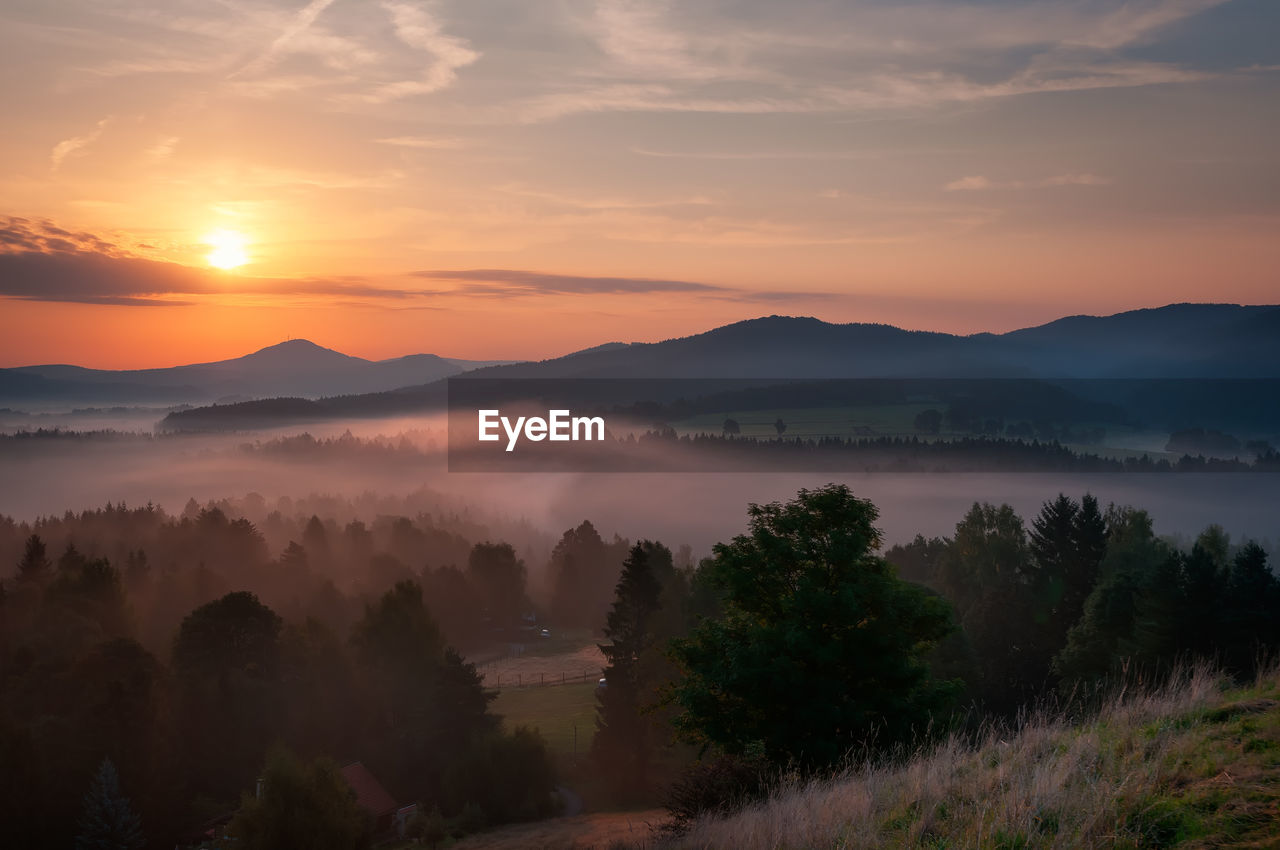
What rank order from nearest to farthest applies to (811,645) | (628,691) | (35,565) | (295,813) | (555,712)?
(811,645) → (295,813) → (628,691) → (555,712) → (35,565)

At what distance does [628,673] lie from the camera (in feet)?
184

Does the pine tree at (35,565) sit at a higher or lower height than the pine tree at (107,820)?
higher

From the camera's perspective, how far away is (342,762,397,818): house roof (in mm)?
47344

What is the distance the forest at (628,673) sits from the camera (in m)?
22.3

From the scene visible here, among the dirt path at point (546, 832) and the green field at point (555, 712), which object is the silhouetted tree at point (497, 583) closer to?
the green field at point (555, 712)

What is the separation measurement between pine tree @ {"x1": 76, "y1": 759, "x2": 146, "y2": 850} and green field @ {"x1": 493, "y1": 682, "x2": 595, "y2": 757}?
24.7m

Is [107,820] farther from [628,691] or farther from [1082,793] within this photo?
[1082,793]

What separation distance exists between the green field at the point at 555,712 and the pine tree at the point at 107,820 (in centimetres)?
2467

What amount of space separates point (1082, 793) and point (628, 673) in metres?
49.0

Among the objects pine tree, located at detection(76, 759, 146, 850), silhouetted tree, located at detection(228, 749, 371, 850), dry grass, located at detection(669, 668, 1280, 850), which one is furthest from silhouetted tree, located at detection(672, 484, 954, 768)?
pine tree, located at detection(76, 759, 146, 850)

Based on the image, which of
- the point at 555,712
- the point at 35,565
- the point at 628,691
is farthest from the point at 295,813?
the point at 35,565

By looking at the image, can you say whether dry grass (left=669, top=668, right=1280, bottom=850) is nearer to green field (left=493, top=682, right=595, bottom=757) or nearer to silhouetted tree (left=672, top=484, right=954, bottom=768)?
silhouetted tree (left=672, top=484, right=954, bottom=768)

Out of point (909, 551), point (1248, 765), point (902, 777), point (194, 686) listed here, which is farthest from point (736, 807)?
point (909, 551)

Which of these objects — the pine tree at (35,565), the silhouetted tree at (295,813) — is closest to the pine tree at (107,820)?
the silhouetted tree at (295,813)
